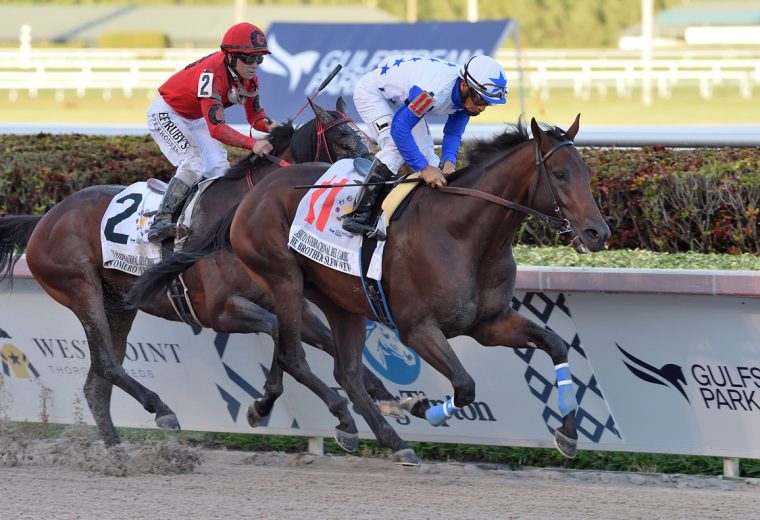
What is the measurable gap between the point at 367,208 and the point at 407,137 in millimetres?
356

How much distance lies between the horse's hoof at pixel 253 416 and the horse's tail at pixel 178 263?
0.67 m

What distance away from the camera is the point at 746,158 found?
6992 mm

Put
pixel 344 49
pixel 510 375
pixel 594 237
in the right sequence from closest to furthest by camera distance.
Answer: pixel 594 237 → pixel 510 375 → pixel 344 49

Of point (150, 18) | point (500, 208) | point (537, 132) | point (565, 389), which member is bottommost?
point (565, 389)

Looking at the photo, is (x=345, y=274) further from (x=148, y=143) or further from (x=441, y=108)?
(x=148, y=143)

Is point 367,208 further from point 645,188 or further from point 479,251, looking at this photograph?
point 645,188

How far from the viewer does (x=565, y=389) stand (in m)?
4.87

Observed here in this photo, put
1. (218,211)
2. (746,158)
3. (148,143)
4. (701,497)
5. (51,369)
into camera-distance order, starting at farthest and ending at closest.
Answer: (148,143), (746,158), (51,369), (218,211), (701,497)

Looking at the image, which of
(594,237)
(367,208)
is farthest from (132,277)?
(594,237)

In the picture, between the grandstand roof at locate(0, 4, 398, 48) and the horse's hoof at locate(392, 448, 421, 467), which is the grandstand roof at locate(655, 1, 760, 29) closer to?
the grandstand roof at locate(0, 4, 398, 48)

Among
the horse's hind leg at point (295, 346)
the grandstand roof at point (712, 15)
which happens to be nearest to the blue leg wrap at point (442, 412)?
the horse's hind leg at point (295, 346)

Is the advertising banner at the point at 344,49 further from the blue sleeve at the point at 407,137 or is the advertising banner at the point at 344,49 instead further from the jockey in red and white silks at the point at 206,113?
the blue sleeve at the point at 407,137

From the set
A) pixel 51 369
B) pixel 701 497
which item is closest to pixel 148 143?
pixel 51 369

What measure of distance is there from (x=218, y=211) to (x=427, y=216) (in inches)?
49.3
